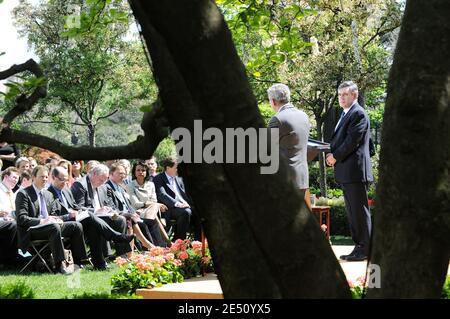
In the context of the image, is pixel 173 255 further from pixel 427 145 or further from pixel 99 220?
pixel 427 145

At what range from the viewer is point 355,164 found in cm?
999

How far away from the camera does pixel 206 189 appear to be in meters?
3.79

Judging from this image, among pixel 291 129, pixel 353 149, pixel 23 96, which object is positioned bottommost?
pixel 353 149

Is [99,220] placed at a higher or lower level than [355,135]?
lower

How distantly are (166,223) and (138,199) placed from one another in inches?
28.1

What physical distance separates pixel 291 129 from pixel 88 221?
4292 mm

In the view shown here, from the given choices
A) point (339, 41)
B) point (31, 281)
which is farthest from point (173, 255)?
point (339, 41)

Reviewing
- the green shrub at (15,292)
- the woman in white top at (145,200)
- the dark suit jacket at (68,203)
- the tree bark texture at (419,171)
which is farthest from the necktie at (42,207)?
the tree bark texture at (419,171)

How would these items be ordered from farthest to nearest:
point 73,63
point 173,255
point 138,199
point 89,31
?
point 73,63 < point 138,199 < point 173,255 < point 89,31

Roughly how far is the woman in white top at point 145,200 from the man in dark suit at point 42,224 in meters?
2.16

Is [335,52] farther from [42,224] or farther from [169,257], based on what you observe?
[169,257]

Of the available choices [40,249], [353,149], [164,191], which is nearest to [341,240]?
[164,191]

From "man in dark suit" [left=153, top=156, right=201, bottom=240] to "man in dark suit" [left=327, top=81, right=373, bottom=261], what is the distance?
4.76 metres

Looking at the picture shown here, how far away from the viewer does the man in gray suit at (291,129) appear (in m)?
9.44
